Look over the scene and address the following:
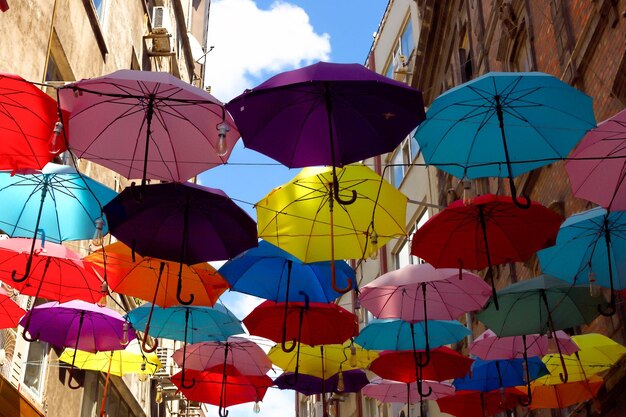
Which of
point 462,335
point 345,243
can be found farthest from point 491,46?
point 345,243

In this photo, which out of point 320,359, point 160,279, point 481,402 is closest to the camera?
point 160,279

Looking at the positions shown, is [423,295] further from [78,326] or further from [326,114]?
[78,326]

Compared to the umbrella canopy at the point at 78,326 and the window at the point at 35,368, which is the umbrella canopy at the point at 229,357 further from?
the window at the point at 35,368

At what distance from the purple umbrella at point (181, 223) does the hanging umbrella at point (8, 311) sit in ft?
7.36

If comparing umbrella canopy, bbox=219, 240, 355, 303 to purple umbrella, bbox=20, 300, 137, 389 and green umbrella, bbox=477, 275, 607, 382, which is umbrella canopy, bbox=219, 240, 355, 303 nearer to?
purple umbrella, bbox=20, 300, 137, 389

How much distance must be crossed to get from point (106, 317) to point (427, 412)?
12.8 m

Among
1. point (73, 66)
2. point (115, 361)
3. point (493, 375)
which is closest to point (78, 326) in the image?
point (115, 361)

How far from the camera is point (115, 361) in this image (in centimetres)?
1510

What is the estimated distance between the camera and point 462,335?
554 inches

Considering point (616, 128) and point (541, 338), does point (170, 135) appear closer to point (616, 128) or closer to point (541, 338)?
point (616, 128)

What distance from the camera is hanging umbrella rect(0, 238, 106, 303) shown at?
1121cm

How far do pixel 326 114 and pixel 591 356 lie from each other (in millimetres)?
5605

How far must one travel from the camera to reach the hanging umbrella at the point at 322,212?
11.4 m

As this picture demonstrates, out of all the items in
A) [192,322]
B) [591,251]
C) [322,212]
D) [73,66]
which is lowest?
[192,322]
